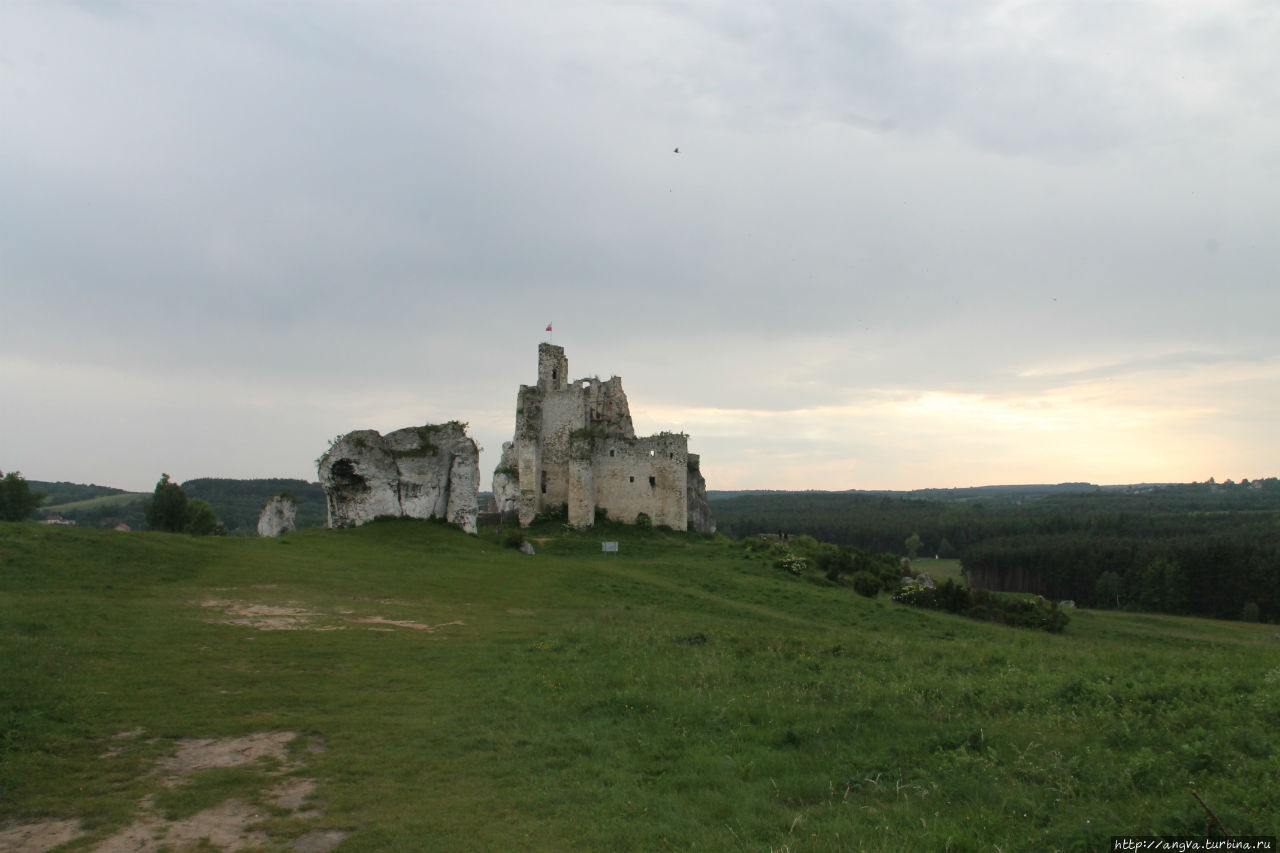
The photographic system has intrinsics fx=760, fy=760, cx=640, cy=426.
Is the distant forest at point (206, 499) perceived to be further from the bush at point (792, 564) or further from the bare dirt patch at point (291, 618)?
the bare dirt patch at point (291, 618)

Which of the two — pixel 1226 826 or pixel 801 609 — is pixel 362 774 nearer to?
pixel 1226 826

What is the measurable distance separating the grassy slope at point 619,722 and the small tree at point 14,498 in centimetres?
3355

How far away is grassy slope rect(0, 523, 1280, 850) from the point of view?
265 inches

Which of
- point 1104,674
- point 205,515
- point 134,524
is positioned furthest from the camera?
point 134,524

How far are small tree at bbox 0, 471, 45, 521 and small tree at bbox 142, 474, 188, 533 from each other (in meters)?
6.28

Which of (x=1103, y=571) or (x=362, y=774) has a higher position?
(x=362, y=774)

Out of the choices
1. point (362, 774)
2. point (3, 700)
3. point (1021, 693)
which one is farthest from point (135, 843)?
point (1021, 693)

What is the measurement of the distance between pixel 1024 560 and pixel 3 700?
7950 centimetres

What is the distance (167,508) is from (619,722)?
157ft

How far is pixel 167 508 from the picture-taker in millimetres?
48062

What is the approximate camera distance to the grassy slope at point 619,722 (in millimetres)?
6730

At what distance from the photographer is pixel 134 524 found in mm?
95812

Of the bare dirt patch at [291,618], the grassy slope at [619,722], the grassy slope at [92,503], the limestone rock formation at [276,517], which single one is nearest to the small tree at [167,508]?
the limestone rock formation at [276,517]

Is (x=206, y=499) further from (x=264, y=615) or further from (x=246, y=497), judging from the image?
(x=264, y=615)
